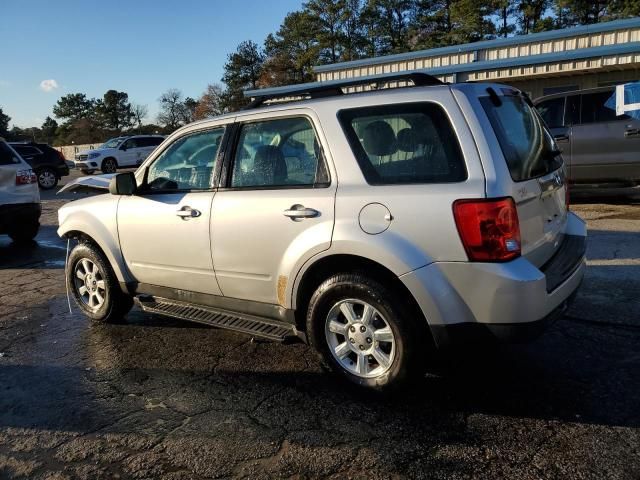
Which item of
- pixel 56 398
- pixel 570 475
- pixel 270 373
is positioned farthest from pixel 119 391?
pixel 570 475

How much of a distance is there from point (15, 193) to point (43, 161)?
12346 mm

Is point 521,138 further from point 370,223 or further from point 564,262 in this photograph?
point 370,223

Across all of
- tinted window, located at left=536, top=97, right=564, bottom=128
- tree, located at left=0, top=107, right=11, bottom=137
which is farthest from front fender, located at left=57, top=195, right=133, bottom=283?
tree, located at left=0, top=107, right=11, bottom=137

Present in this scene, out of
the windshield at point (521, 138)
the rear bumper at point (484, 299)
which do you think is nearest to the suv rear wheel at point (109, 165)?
the windshield at point (521, 138)

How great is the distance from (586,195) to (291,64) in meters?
51.4

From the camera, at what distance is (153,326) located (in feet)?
15.9

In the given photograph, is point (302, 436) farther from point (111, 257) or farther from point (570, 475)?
point (111, 257)

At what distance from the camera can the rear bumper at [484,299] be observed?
2.76 metres

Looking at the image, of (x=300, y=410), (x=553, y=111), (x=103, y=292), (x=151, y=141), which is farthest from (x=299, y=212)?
(x=151, y=141)

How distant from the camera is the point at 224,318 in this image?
396 cm

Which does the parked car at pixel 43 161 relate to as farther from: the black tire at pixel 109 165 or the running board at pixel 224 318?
the running board at pixel 224 318

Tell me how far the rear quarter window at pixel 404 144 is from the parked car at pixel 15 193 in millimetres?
6949

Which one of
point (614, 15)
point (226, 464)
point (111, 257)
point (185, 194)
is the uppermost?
point (614, 15)

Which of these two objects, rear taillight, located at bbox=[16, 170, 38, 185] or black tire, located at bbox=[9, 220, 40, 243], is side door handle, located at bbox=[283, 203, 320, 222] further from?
black tire, located at bbox=[9, 220, 40, 243]
